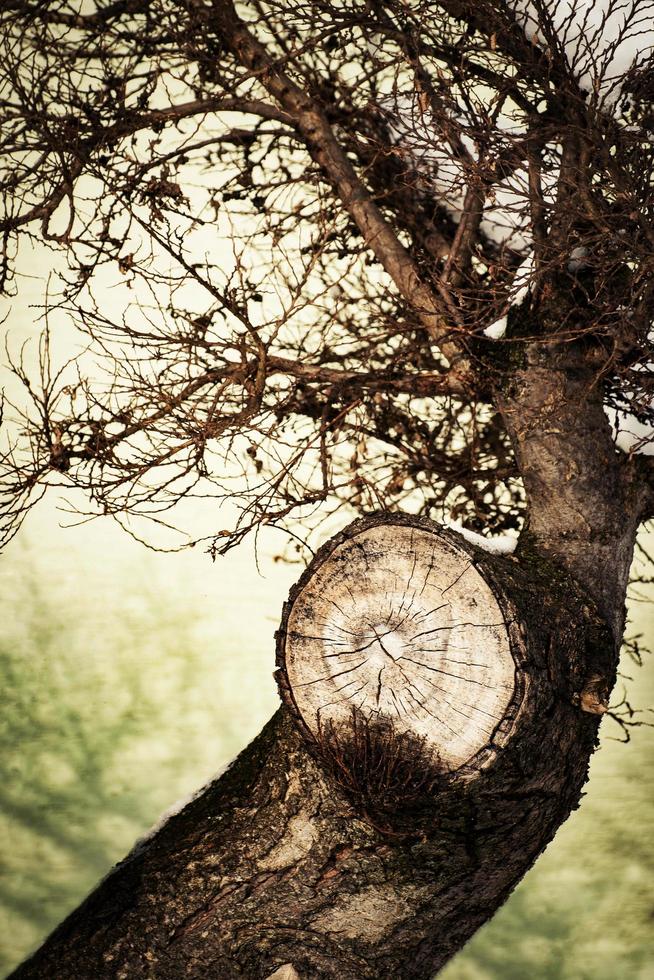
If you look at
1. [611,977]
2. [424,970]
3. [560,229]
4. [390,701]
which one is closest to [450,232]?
[560,229]

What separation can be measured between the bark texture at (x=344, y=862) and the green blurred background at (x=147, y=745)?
2012 millimetres

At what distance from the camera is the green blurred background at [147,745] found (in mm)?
4426

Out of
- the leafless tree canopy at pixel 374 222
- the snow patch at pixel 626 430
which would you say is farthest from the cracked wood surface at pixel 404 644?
the snow patch at pixel 626 430

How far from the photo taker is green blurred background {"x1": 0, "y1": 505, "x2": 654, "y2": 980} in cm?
443

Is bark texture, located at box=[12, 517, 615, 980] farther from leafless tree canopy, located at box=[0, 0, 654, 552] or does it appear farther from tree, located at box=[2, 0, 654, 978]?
leafless tree canopy, located at box=[0, 0, 654, 552]

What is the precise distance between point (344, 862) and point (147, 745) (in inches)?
102

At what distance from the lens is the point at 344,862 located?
2.29 metres

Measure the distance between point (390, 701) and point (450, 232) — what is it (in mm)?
1967

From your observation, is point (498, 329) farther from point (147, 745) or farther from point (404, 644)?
point (147, 745)

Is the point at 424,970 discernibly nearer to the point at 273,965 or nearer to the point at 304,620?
the point at 273,965

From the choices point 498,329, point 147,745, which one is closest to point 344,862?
point 498,329

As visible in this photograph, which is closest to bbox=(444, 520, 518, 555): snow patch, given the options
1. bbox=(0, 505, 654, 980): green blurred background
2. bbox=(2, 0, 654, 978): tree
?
bbox=(2, 0, 654, 978): tree

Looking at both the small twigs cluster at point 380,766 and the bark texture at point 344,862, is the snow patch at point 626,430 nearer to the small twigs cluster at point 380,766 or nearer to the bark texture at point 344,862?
the bark texture at point 344,862

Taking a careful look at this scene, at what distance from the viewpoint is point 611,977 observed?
4363 mm
